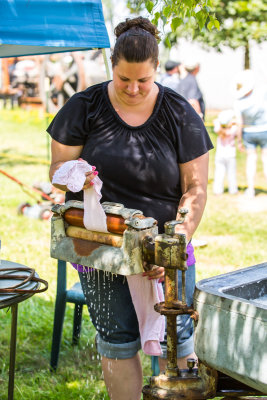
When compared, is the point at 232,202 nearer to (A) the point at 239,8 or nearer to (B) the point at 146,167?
→ (A) the point at 239,8

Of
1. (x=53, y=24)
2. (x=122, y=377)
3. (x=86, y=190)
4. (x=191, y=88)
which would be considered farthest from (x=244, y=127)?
(x=86, y=190)

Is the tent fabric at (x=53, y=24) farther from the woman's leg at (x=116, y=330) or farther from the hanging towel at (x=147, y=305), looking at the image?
the woman's leg at (x=116, y=330)

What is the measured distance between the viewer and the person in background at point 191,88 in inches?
266

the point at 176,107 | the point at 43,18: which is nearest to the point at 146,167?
the point at 176,107

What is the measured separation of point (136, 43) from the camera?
1830 millimetres

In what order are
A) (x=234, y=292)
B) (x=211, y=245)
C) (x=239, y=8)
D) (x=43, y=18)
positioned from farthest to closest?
1. (x=239, y=8)
2. (x=211, y=245)
3. (x=43, y=18)
4. (x=234, y=292)

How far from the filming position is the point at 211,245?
5547mm

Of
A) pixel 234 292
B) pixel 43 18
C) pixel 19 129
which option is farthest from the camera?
pixel 19 129

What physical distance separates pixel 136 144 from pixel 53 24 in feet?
2.62

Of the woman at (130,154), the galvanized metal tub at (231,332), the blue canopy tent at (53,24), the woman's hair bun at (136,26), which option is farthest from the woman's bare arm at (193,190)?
the blue canopy tent at (53,24)

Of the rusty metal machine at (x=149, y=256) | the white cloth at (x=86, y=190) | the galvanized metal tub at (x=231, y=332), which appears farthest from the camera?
the white cloth at (x=86, y=190)

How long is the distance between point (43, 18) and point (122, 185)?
876 mm

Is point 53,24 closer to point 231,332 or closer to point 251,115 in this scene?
point 231,332

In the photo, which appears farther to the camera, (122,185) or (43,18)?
(43,18)
